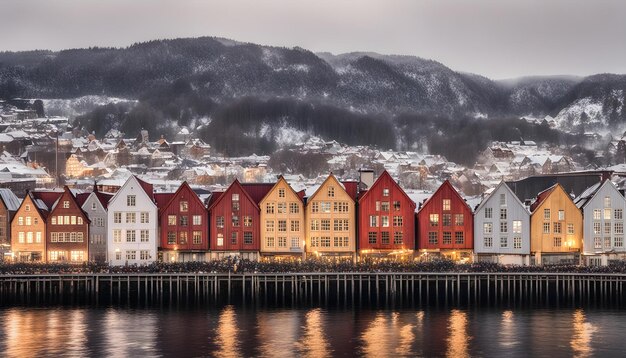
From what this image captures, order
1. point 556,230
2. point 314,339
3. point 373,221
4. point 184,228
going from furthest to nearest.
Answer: point 184,228 < point 373,221 < point 556,230 < point 314,339

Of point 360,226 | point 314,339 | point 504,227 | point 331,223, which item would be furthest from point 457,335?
point 331,223

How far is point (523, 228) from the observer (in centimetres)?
11650

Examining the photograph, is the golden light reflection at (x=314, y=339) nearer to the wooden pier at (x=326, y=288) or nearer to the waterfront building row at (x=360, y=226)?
the wooden pier at (x=326, y=288)

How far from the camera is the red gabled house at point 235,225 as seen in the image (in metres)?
119

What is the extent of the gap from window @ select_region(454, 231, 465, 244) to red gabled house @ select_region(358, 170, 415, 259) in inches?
190

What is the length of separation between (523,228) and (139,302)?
141 ft

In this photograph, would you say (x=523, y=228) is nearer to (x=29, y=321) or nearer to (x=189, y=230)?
(x=189, y=230)

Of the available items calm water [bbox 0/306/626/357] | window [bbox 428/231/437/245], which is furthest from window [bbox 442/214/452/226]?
calm water [bbox 0/306/626/357]

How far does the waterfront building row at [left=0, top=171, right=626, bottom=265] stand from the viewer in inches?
4599

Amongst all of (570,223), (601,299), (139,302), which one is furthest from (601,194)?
(139,302)

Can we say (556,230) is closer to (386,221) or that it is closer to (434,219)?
(434,219)

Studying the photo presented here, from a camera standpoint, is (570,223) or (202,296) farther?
(570,223)

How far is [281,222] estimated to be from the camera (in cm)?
11881

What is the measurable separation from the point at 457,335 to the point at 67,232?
56.2m
